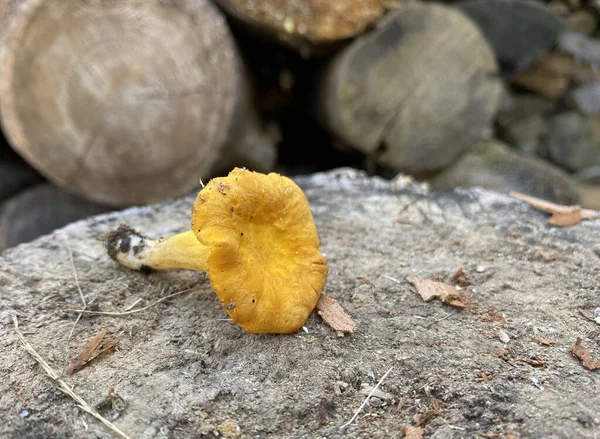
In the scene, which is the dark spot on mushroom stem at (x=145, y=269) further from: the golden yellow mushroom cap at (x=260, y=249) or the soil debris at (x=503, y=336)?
the soil debris at (x=503, y=336)

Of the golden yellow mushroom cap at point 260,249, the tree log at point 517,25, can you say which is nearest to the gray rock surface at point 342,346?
the golden yellow mushroom cap at point 260,249

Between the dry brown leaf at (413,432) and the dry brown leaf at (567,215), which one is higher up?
the dry brown leaf at (567,215)

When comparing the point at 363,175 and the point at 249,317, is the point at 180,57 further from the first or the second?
the point at 249,317

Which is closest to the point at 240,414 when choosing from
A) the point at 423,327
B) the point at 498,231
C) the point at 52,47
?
the point at 423,327

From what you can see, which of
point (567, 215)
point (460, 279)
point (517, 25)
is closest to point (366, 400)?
point (460, 279)

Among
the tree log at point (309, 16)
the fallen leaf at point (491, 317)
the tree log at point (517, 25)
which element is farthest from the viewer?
the tree log at point (517, 25)
